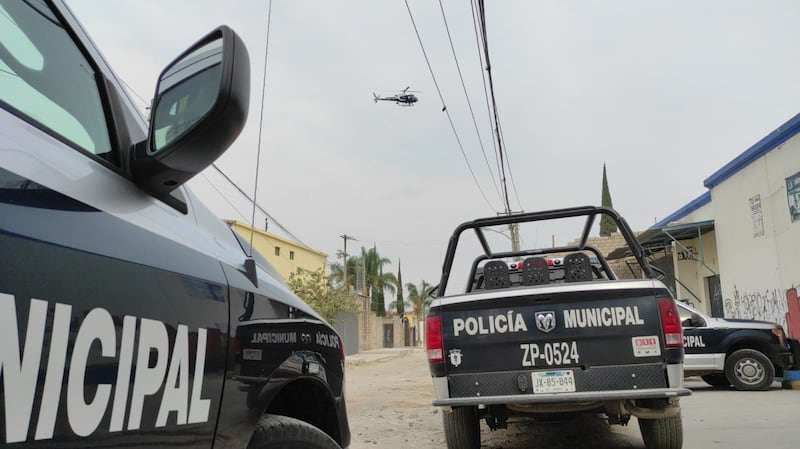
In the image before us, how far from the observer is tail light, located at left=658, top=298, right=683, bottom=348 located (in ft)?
13.0

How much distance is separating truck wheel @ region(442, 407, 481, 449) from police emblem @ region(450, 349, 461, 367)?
51 centimetres

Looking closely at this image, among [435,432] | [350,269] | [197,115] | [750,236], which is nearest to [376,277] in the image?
[350,269]

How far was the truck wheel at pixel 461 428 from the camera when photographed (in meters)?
4.62

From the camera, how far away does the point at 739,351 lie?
9.52m

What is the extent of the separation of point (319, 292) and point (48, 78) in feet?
74.3

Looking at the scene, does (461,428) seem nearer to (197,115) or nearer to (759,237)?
(197,115)

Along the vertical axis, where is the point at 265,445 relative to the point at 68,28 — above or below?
below

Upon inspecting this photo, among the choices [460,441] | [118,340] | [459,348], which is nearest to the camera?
[118,340]

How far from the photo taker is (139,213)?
1338mm

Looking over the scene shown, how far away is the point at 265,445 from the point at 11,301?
92 centimetres

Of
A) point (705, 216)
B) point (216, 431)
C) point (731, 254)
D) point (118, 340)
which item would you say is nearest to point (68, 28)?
point (118, 340)

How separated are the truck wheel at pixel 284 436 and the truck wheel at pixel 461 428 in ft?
9.55

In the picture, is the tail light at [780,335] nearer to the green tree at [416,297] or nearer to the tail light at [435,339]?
the tail light at [435,339]

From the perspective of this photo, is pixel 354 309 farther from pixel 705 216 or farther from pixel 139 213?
pixel 139 213
